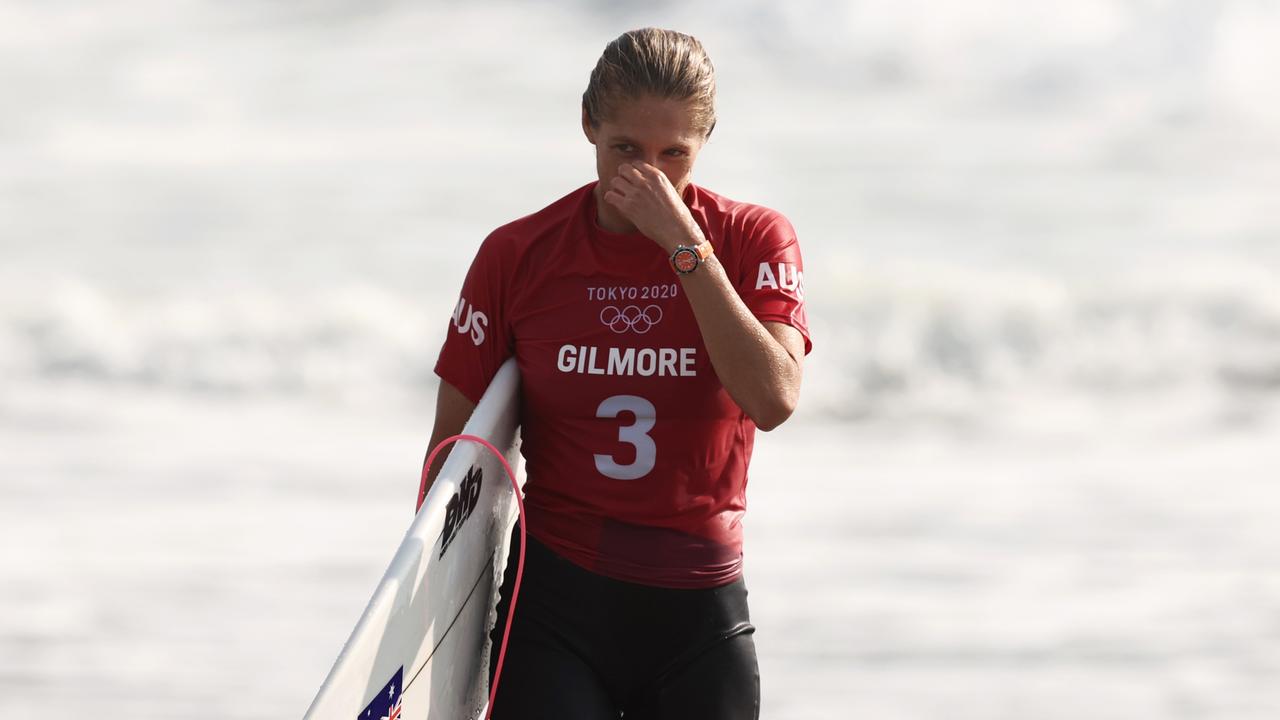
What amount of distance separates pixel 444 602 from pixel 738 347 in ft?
2.11

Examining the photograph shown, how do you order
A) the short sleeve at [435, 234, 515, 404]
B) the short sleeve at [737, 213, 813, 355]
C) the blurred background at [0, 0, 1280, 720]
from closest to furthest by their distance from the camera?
1. the short sleeve at [737, 213, 813, 355]
2. the short sleeve at [435, 234, 515, 404]
3. the blurred background at [0, 0, 1280, 720]

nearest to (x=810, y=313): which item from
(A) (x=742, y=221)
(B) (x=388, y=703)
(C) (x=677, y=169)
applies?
(A) (x=742, y=221)

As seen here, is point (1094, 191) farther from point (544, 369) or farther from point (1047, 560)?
point (544, 369)

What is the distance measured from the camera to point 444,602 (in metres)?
2.38

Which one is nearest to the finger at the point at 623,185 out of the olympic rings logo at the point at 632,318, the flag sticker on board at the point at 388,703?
the olympic rings logo at the point at 632,318

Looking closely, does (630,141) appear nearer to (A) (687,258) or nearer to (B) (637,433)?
(A) (687,258)

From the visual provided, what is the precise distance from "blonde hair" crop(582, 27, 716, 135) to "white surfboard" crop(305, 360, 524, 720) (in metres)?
0.50

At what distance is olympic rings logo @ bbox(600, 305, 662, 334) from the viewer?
2352mm

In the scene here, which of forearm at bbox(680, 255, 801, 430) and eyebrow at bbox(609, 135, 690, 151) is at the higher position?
eyebrow at bbox(609, 135, 690, 151)

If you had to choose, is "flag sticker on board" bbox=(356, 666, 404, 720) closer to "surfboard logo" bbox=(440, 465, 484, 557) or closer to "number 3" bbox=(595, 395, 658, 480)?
"surfboard logo" bbox=(440, 465, 484, 557)

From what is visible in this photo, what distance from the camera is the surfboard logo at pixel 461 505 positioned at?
7.71 ft

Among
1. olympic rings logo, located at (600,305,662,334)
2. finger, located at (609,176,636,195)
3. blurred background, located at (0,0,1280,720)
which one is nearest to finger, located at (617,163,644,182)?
finger, located at (609,176,636,195)

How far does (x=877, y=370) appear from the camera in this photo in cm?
1463

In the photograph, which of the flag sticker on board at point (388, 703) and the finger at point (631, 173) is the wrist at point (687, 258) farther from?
the flag sticker on board at point (388, 703)
